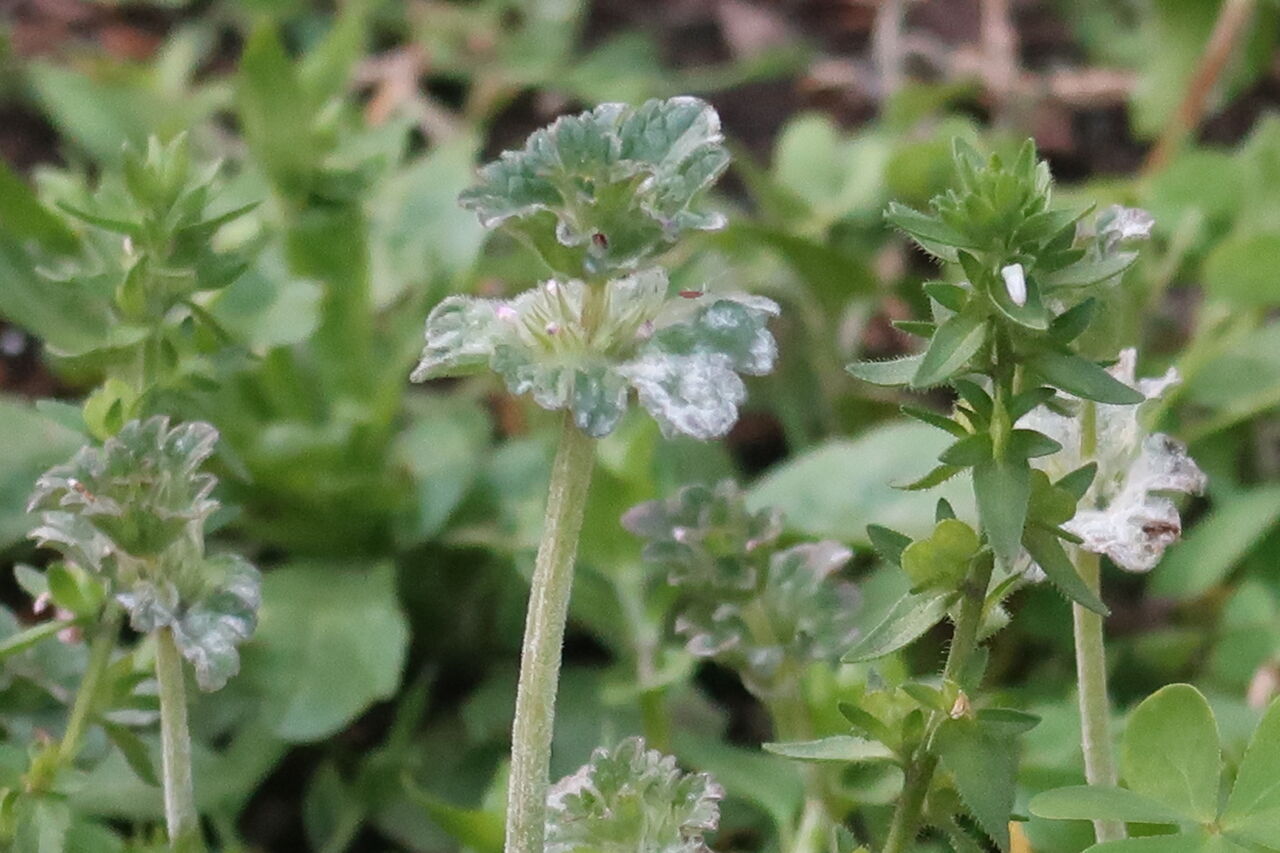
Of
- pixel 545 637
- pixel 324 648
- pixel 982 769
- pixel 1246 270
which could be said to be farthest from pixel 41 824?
pixel 1246 270

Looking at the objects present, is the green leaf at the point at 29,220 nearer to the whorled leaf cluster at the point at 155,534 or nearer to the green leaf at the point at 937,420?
the whorled leaf cluster at the point at 155,534

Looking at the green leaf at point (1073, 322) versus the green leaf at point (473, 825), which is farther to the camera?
the green leaf at point (473, 825)

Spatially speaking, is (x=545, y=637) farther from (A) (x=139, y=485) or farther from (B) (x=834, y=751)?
(A) (x=139, y=485)

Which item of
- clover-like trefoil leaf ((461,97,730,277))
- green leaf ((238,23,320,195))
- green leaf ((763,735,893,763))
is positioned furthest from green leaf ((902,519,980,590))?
green leaf ((238,23,320,195))

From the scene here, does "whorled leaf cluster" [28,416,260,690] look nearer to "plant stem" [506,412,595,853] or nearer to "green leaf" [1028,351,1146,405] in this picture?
"plant stem" [506,412,595,853]

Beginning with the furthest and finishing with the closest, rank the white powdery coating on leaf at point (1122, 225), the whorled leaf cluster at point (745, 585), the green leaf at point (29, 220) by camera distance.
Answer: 1. the green leaf at point (29, 220)
2. the whorled leaf cluster at point (745, 585)
3. the white powdery coating on leaf at point (1122, 225)

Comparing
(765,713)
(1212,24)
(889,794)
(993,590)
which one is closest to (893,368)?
(993,590)

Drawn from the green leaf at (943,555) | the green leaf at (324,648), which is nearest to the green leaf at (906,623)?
the green leaf at (943,555)

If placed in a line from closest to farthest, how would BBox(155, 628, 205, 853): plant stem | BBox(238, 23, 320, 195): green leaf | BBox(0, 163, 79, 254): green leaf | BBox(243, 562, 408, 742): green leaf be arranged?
BBox(155, 628, 205, 853): plant stem → BBox(243, 562, 408, 742): green leaf → BBox(0, 163, 79, 254): green leaf → BBox(238, 23, 320, 195): green leaf
